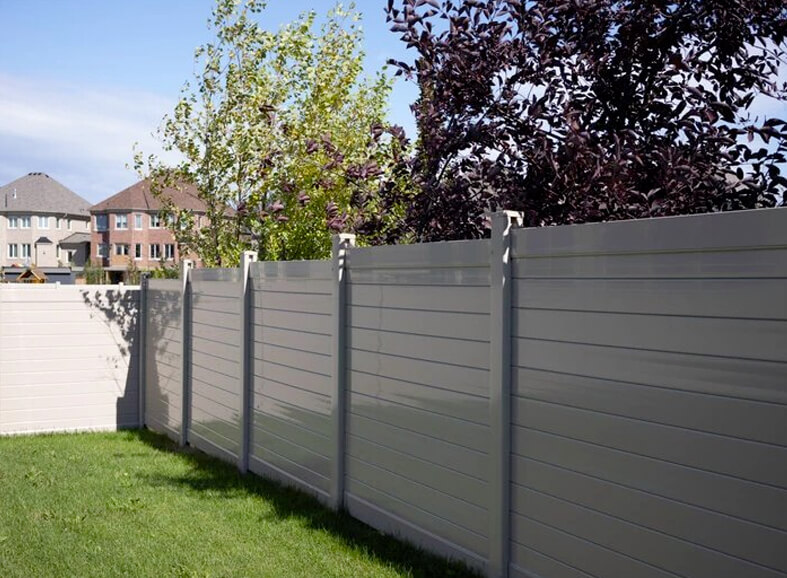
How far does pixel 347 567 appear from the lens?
5238 millimetres

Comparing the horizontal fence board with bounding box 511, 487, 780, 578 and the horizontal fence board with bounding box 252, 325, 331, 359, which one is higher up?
the horizontal fence board with bounding box 252, 325, 331, 359

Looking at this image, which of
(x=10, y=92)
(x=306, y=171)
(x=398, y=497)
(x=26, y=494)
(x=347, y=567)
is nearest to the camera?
(x=347, y=567)

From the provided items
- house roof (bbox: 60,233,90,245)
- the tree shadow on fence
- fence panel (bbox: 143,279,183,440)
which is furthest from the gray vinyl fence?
house roof (bbox: 60,233,90,245)

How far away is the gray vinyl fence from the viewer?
11.1 ft

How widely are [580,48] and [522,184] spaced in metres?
1.14

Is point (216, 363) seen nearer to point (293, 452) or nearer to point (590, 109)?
point (293, 452)

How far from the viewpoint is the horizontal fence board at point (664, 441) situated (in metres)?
3.31

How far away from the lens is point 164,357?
10.8 metres

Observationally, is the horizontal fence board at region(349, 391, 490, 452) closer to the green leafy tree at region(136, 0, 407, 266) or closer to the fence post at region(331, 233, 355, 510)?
the fence post at region(331, 233, 355, 510)

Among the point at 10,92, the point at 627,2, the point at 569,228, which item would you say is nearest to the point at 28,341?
the point at 627,2

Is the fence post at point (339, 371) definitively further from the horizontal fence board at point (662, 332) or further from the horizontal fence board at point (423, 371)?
the horizontal fence board at point (662, 332)

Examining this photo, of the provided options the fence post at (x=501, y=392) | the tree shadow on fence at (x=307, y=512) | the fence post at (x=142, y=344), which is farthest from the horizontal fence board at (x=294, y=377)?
the fence post at (x=142, y=344)

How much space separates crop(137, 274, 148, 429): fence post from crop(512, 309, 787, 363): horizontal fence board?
308 inches

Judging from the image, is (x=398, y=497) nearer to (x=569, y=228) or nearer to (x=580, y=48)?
(x=569, y=228)
